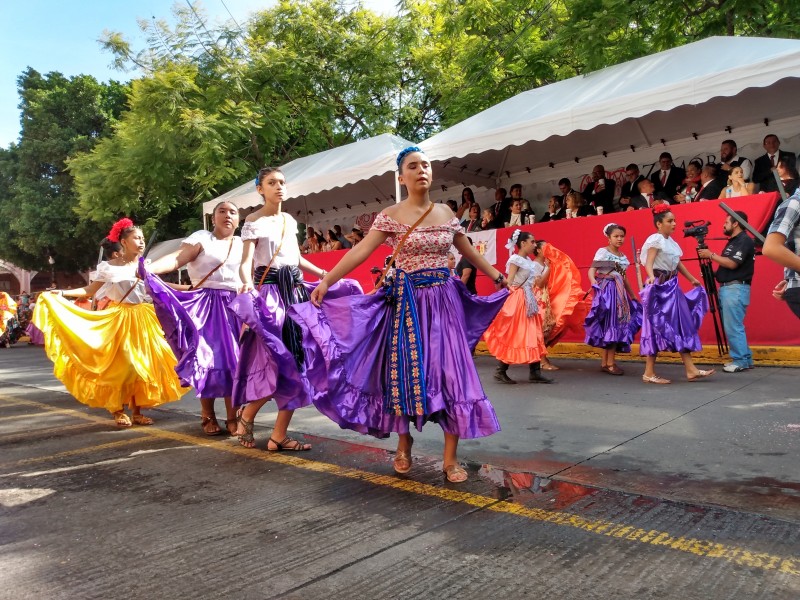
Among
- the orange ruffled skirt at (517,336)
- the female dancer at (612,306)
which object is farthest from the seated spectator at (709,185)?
the orange ruffled skirt at (517,336)

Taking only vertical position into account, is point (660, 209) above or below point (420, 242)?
above

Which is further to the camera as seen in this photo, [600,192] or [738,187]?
[600,192]

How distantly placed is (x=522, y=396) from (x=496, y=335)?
1.25m

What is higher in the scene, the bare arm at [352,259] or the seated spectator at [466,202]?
the seated spectator at [466,202]

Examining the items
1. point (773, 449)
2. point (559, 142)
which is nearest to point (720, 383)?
point (773, 449)

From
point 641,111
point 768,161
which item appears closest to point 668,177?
point 768,161

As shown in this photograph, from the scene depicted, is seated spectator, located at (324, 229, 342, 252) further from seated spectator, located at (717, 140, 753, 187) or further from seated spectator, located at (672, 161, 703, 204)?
seated spectator, located at (717, 140, 753, 187)

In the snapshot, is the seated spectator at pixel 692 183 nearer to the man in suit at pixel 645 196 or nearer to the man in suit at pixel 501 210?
the man in suit at pixel 645 196

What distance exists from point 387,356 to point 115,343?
3494 mm

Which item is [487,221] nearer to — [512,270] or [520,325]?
[512,270]

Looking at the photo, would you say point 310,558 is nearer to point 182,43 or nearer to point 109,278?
point 109,278

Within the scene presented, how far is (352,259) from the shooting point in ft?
13.0

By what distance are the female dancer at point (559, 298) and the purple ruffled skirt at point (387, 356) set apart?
4.86 m

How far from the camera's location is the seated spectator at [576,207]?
11617 millimetres
